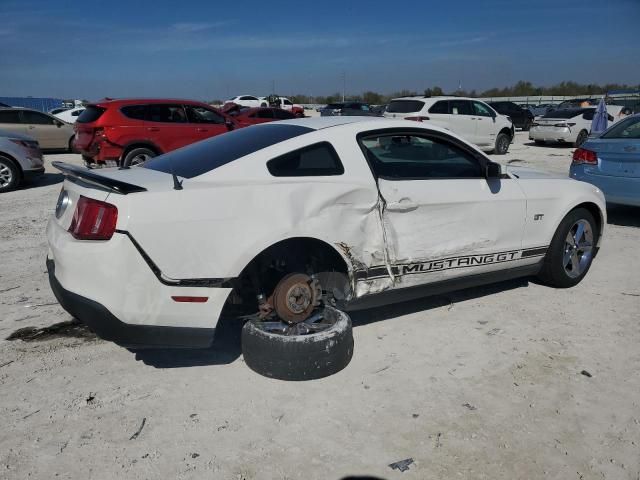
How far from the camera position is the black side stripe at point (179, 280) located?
278cm

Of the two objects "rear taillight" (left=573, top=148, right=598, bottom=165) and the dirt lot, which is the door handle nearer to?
the dirt lot

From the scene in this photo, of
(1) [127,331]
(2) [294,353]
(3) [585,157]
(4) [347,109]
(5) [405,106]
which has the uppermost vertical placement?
(5) [405,106]

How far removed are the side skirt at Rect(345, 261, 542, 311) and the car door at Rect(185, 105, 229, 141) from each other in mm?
8322

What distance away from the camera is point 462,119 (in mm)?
15547

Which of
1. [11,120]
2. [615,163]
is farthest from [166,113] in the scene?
[615,163]

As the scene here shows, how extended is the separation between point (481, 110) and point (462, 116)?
899 mm

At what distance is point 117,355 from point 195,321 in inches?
37.4

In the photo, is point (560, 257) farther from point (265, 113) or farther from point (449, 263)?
point (265, 113)

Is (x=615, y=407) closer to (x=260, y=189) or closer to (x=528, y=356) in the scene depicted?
(x=528, y=356)

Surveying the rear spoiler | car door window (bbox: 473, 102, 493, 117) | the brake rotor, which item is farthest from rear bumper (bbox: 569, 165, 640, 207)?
car door window (bbox: 473, 102, 493, 117)

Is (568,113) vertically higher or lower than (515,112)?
higher

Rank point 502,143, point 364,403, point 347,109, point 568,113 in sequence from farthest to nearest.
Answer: point 347,109
point 568,113
point 502,143
point 364,403

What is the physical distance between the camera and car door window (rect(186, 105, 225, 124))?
37.9 feet

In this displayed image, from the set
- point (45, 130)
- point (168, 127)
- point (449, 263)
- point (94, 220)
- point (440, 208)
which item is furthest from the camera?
point (45, 130)
